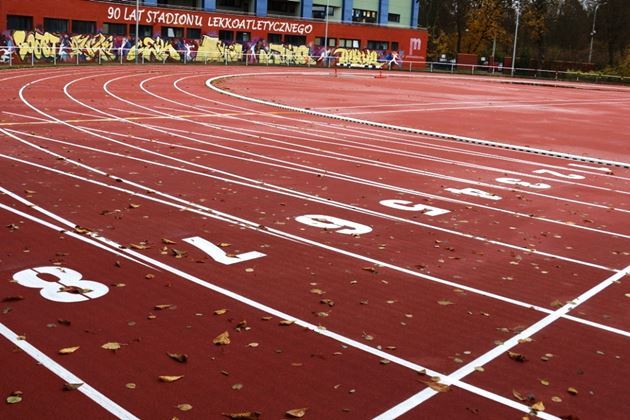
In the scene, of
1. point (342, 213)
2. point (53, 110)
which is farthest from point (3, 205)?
point (53, 110)

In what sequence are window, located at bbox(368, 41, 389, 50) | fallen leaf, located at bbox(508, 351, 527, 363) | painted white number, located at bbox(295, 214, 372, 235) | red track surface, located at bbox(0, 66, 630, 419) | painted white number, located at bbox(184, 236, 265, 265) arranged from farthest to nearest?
window, located at bbox(368, 41, 389, 50) → painted white number, located at bbox(295, 214, 372, 235) → painted white number, located at bbox(184, 236, 265, 265) → fallen leaf, located at bbox(508, 351, 527, 363) → red track surface, located at bbox(0, 66, 630, 419)

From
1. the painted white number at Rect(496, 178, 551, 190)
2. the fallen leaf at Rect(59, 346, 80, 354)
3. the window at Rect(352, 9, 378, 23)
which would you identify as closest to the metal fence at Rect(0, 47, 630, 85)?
the window at Rect(352, 9, 378, 23)

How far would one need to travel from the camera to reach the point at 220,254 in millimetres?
8820

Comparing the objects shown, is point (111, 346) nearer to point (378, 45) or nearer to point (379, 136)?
point (379, 136)

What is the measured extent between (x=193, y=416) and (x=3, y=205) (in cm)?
675

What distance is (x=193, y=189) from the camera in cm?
1253

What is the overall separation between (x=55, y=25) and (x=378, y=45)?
1533 inches

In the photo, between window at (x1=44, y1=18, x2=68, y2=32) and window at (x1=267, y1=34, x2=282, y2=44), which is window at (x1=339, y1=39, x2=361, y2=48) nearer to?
window at (x1=267, y1=34, x2=282, y2=44)

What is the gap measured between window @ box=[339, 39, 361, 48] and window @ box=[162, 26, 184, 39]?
66.0 ft

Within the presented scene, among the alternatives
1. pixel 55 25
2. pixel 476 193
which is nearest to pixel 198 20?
pixel 55 25

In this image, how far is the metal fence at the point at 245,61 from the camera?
52.2 meters

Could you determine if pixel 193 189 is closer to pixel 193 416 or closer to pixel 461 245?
pixel 461 245

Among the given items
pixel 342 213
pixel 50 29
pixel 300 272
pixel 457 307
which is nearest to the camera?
pixel 457 307

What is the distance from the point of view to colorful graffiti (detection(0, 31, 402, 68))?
53.2m
